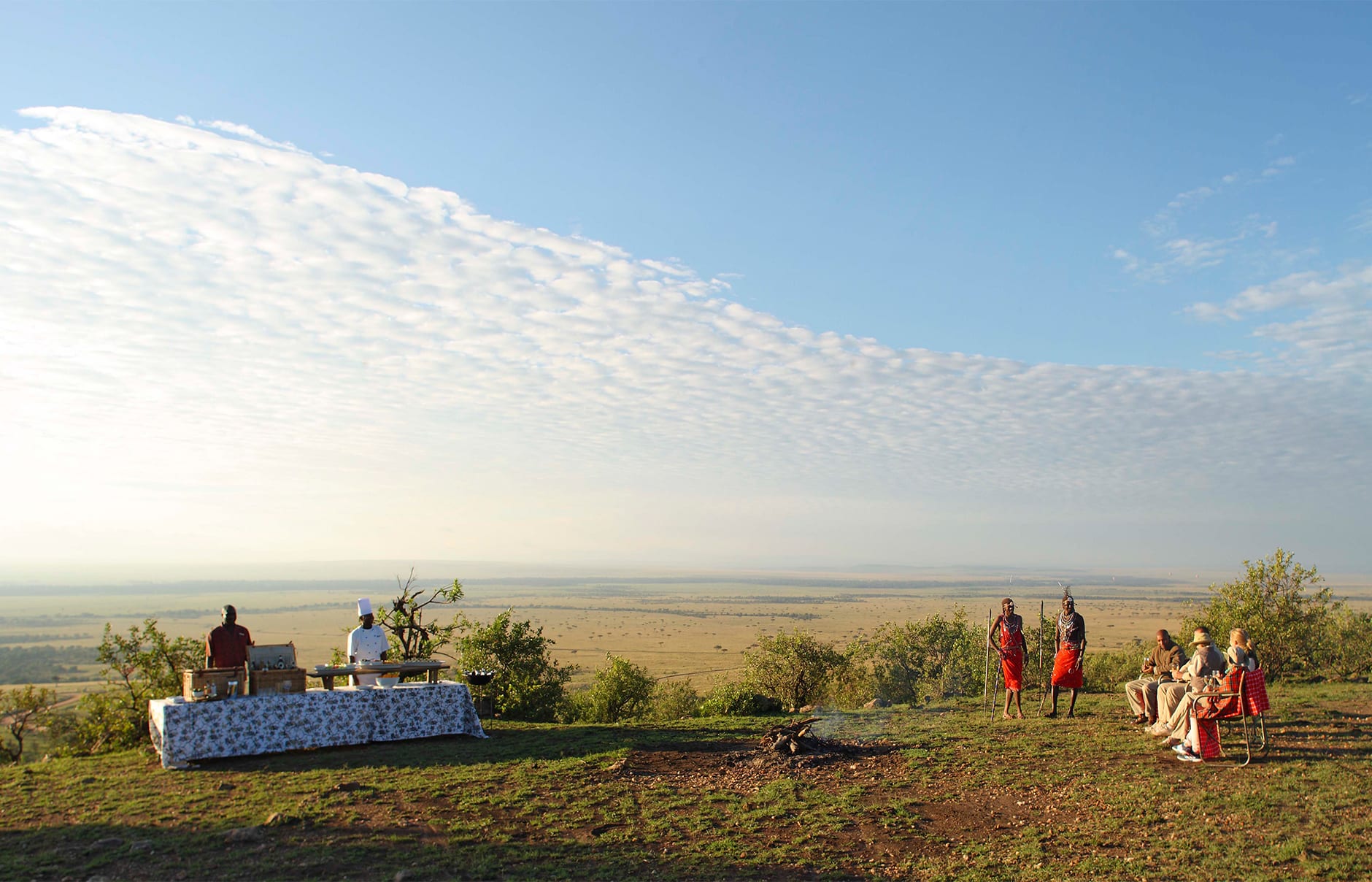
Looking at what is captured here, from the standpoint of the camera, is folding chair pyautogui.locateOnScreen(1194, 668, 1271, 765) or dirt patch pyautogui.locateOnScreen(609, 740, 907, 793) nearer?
folding chair pyautogui.locateOnScreen(1194, 668, 1271, 765)

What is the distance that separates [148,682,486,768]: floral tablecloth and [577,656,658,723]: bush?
24.7 ft

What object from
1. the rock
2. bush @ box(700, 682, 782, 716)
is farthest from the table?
bush @ box(700, 682, 782, 716)

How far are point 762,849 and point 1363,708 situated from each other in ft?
39.2

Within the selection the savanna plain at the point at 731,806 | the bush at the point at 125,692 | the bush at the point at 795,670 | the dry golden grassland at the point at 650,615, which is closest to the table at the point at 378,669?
the savanna plain at the point at 731,806

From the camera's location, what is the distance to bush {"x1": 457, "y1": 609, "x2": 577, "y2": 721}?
17.6 meters

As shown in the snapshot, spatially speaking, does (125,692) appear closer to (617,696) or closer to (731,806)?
(617,696)

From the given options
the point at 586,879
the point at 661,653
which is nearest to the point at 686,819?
the point at 586,879

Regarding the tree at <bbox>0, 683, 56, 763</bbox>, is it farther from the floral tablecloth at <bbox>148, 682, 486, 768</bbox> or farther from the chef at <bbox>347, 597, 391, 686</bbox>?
the chef at <bbox>347, 597, 391, 686</bbox>

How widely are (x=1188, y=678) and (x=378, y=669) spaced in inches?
454

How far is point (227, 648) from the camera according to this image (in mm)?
11875

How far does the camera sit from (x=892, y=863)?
7145 millimetres

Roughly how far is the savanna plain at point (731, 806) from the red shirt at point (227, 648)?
1502 mm

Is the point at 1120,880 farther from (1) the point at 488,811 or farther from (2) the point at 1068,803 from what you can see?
(1) the point at 488,811

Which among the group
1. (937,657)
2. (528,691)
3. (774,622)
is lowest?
(774,622)
